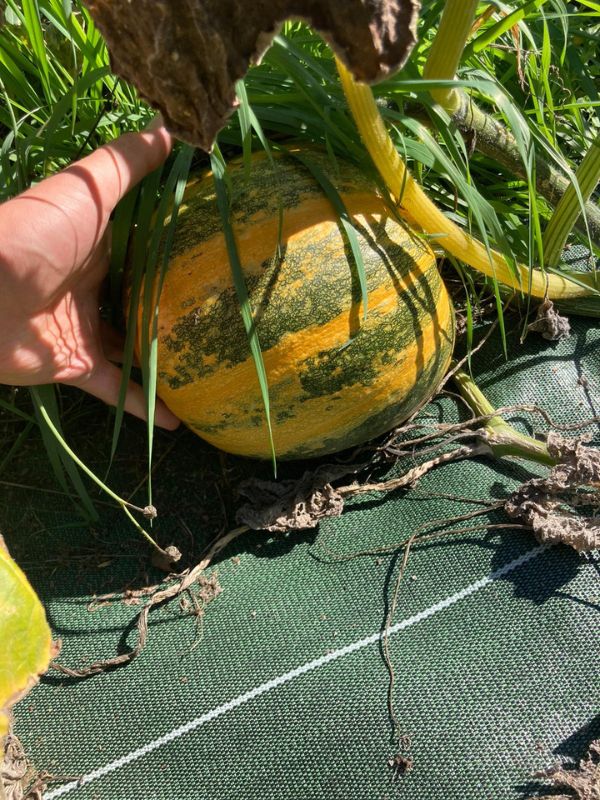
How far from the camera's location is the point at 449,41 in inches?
54.3

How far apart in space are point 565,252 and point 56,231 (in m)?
1.49

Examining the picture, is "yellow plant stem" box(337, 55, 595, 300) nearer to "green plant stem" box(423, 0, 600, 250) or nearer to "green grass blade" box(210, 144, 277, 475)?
"green plant stem" box(423, 0, 600, 250)

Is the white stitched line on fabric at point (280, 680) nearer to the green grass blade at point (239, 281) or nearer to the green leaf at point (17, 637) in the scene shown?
the green grass blade at point (239, 281)

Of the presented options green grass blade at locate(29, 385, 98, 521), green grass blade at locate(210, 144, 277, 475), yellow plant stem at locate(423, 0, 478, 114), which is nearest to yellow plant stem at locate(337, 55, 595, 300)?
yellow plant stem at locate(423, 0, 478, 114)

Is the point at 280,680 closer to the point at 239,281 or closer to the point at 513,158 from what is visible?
the point at 239,281

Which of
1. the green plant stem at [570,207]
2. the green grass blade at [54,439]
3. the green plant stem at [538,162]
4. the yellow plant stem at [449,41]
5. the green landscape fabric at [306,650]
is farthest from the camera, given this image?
the green plant stem at [570,207]

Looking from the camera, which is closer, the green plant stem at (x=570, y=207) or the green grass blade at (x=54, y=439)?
the green grass blade at (x=54, y=439)

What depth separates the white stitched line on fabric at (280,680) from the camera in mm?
1476

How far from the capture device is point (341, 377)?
5.08ft

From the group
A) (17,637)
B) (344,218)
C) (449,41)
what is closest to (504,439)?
(344,218)

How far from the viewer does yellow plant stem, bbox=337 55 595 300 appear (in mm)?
1399

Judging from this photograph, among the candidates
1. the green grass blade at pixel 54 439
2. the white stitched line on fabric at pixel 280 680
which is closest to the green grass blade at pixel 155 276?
the green grass blade at pixel 54 439

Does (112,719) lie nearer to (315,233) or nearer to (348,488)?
(348,488)

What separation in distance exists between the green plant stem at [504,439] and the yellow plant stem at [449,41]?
2.46 feet
